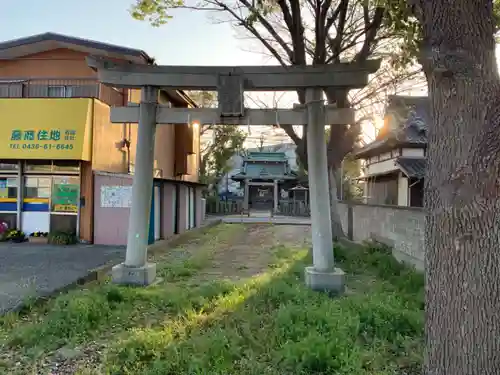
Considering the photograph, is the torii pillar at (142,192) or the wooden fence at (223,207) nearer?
the torii pillar at (142,192)

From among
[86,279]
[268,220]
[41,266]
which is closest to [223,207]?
[268,220]

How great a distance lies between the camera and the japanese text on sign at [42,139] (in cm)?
1198

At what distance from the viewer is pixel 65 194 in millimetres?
12664

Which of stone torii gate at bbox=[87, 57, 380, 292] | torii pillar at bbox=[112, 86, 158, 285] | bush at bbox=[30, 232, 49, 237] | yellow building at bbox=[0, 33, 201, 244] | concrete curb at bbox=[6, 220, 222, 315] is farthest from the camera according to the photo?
bush at bbox=[30, 232, 49, 237]

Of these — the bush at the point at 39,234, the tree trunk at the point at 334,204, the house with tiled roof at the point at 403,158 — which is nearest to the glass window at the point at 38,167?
the bush at the point at 39,234

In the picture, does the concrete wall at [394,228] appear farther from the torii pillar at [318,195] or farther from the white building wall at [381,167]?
the white building wall at [381,167]

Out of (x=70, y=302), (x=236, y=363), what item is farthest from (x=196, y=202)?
(x=236, y=363)

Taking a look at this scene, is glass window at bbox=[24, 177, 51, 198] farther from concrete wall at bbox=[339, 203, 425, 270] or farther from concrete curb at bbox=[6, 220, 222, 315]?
concrete wall at bbox=[339, 203, 425, 270]

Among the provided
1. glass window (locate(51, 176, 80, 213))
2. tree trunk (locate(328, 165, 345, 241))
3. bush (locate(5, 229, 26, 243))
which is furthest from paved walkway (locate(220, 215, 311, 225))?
bush (locate(5, 229, 26, 243))

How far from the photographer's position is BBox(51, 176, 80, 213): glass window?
496 inches

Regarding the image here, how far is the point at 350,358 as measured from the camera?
12.6 ft

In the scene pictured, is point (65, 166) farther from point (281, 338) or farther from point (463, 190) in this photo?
point (463, 190)

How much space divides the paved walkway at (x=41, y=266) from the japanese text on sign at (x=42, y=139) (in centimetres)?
287

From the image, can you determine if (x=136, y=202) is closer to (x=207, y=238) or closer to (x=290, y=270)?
(x=290, y=270)
